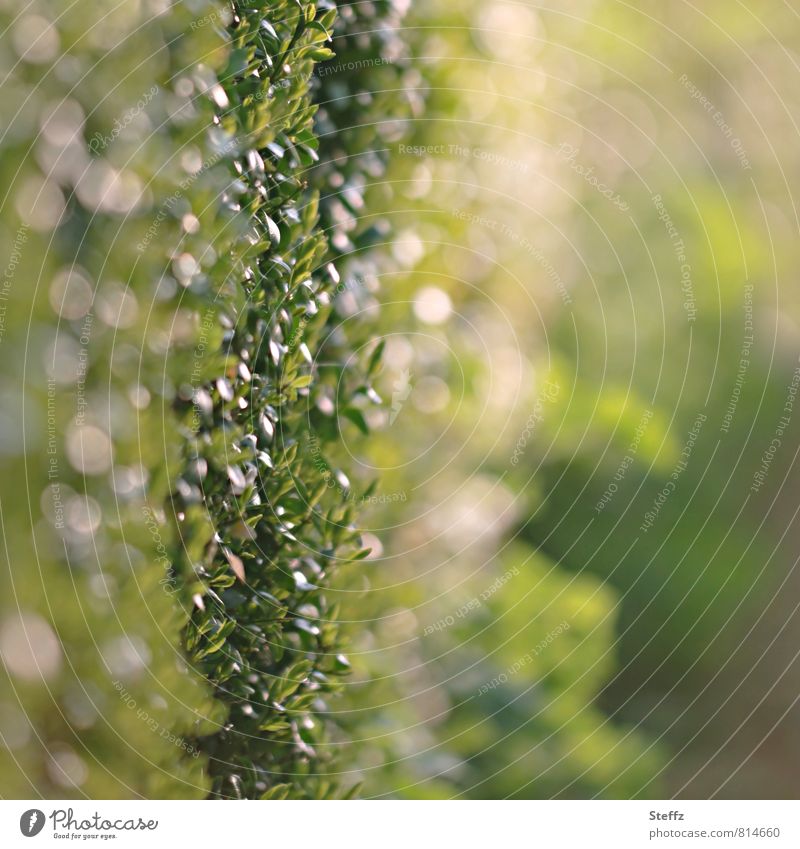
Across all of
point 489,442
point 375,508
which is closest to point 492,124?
point 489,442

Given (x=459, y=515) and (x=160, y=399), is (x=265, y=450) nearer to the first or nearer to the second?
(x=160, y=399)

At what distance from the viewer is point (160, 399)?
3.04ft

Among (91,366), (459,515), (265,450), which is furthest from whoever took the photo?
(459,515)

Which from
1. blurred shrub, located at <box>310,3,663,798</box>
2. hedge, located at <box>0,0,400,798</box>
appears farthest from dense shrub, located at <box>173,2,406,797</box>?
blurred shrub, located at <box>310,3,663,798</box>

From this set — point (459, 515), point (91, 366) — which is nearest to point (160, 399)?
point (91, 366)

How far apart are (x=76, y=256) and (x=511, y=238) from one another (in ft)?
3.98

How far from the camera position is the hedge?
0.85 meters

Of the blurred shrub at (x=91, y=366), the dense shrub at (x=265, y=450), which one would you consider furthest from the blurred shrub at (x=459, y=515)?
the blurred shrub at (x=91, y=366)

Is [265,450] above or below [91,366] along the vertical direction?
below

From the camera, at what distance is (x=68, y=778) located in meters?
0.95

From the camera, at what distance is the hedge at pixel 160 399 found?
848mm

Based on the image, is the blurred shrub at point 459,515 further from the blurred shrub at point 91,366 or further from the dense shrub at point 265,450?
the blurred shrub at point 91,366

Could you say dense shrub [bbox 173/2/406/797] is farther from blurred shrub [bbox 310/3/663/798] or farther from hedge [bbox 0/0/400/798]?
blurred shrub [bbox 310/3/663/798]

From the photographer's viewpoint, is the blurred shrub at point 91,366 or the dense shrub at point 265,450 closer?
the blurred shrub at point 91,366
